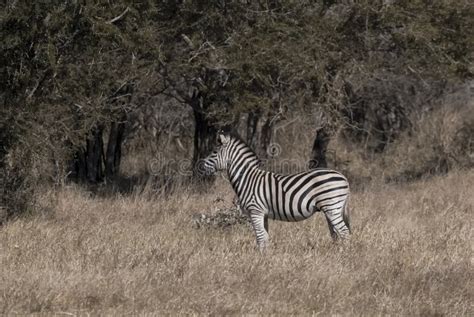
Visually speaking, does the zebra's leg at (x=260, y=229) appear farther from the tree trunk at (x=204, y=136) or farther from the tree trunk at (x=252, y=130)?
the tree trunk at (x=252, y=130)

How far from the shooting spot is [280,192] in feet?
36.8

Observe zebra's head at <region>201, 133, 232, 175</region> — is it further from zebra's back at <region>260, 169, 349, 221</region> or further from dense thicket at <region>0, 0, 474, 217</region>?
dense thicket at <region>0, 0, 474, 217</region>

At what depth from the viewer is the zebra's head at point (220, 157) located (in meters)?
11.8

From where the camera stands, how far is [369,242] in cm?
1098

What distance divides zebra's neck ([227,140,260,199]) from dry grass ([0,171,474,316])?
0.75m

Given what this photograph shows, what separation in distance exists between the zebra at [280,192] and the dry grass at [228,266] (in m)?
0.32

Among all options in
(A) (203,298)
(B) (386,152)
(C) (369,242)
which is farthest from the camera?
(B) (386,152)

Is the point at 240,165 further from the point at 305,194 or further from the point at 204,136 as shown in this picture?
the point at 204,136

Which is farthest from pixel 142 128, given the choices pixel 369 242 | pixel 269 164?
pixel 369 242

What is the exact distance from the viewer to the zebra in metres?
11.0

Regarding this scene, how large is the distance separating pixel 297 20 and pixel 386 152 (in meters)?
A: 8.13

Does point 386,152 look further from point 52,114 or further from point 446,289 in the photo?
point 446,289

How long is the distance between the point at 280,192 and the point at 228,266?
212cm

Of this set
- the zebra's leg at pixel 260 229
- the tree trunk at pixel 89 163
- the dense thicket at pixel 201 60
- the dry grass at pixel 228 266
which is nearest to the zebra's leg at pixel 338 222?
the dry grass at pixel 228 266
